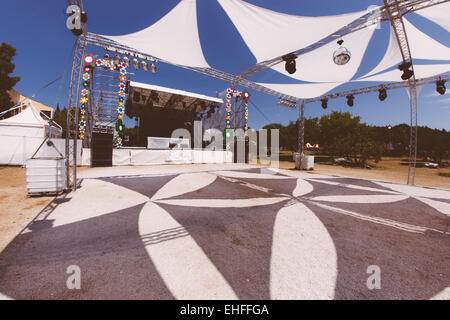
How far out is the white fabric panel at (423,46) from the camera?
20.4 feet

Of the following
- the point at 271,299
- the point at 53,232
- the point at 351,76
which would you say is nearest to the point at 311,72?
the point at 351,76

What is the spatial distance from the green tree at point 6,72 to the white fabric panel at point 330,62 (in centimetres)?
2715

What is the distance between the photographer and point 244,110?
15.5 meters

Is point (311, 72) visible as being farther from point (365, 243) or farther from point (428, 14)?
point (365, 243)

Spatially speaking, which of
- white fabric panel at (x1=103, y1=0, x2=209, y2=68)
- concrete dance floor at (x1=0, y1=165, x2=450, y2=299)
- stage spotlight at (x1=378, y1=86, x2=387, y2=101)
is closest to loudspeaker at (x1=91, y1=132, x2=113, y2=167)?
white fabric panel at (x1=103, y1=0, x2=209, y2=68)

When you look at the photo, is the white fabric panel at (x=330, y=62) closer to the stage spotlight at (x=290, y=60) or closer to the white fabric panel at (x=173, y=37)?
the stage spotlight at (x=290, y=60)

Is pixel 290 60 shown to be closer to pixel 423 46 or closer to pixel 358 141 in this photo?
pixel 423 46

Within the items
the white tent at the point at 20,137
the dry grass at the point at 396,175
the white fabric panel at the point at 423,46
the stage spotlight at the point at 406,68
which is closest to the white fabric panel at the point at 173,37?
the white fabric panel at the point at 423,46

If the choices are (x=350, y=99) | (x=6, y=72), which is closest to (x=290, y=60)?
(x=350, y=99)

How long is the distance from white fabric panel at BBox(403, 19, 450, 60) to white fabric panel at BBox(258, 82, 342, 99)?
10.4 feet

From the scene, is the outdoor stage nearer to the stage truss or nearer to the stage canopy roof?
the stage truss

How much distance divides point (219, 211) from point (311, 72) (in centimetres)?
850

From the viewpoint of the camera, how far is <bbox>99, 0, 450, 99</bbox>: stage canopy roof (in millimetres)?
5449
